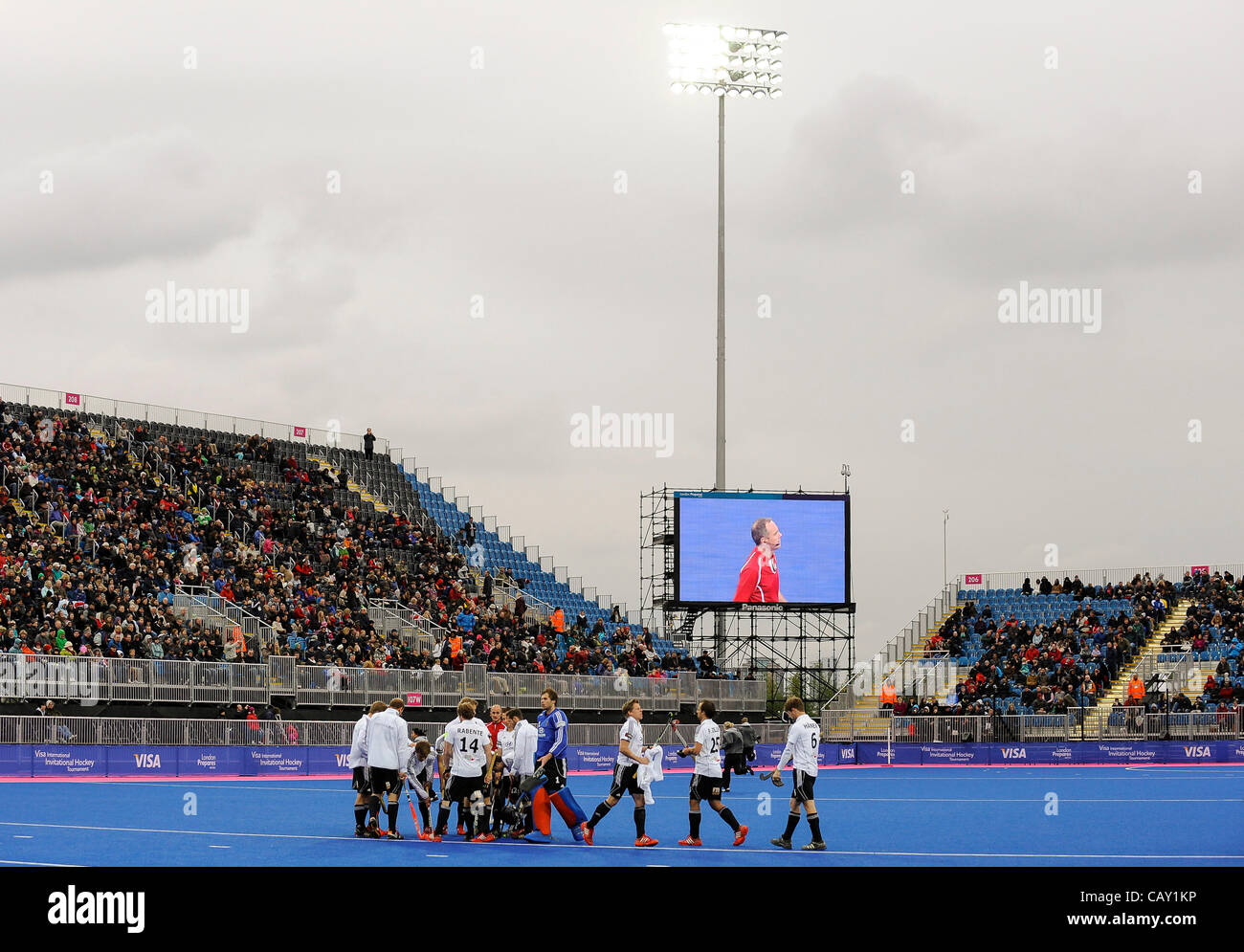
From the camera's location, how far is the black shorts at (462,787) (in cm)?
2047

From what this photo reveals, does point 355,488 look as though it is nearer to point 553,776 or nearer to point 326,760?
point 326,760

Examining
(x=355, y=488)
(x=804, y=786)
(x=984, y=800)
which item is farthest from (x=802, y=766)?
(x=355, y=488)

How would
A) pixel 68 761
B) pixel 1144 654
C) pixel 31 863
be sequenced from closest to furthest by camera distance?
pixel 31 863
pixel 68 761
pixel 1144 654

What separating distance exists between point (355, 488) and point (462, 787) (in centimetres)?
4089

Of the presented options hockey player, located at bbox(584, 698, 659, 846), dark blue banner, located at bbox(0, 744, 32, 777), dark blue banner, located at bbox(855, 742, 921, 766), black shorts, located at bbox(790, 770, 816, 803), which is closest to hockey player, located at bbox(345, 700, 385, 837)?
hockey player, located at bbox(584, 698, 659, 846)

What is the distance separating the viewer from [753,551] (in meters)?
55.7

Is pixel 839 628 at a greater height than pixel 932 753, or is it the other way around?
pixel 839 628

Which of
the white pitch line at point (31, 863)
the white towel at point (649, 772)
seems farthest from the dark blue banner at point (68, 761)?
the white towel at point (649, 772)

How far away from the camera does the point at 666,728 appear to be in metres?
49.6

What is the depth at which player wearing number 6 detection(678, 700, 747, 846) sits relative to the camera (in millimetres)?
Result: 20156
